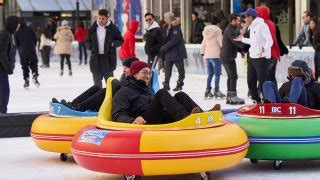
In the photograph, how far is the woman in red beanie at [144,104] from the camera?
7.63 m

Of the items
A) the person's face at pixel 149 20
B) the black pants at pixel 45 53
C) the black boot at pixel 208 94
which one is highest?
the person's face at pixel 149 20

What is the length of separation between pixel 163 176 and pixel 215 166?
2.62ft

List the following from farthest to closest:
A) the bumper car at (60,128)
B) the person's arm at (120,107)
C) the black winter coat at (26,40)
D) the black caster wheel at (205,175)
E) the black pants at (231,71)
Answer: the black winter coat at (26,40), the black pants at (231,71), the bumper car at (60,128), the person's arm at (120,107), the black caster wheel at (205,175)

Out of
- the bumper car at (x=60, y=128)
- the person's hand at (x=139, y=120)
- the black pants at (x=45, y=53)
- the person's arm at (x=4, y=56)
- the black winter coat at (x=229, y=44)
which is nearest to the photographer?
the person's hand at (x=139, y=120)

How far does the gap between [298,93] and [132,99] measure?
5.14ft

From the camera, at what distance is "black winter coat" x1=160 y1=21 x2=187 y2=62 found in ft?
56.5

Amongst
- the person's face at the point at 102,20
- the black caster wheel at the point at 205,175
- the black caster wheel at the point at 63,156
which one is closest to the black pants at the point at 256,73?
the person's face at the point at 102,20

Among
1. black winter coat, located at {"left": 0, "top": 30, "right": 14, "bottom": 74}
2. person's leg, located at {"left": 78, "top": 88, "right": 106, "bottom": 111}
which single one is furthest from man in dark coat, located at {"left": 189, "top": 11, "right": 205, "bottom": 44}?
person's leg, located at {"left": 78, "top": 88, "right": 106, "bottom": 111}

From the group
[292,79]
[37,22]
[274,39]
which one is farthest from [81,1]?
[292,79]

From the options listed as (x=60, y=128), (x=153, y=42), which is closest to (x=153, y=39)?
(x=153, y=42)

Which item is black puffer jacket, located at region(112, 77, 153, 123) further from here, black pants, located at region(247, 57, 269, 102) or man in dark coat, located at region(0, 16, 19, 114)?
black pants, located at region(247, 57, 269, 102)

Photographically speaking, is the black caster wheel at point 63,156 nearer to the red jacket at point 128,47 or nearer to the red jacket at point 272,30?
the red jacket at point 272,30

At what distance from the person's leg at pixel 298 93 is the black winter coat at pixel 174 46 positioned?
29.0 feet

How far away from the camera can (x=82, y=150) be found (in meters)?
7.54
